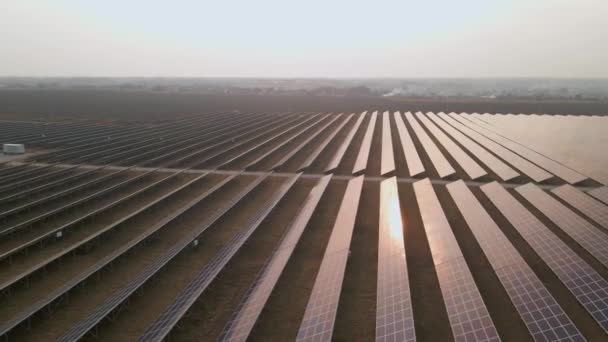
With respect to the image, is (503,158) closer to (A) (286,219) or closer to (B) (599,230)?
(B) (599,230)

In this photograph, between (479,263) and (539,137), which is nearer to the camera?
(479,263)

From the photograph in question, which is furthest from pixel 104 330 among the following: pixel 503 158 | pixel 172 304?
pixel 503 158

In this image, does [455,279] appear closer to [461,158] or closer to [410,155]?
[410,155]

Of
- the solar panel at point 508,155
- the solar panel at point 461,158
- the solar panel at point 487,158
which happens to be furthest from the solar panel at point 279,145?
the solar panel at point 508,155

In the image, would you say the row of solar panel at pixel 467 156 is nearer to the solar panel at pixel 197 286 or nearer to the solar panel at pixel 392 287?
the solar panel at pixel 392 287

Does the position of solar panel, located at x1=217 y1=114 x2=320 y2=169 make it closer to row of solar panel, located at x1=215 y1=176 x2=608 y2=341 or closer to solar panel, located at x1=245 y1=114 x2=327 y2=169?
solar panel, located at x1=245 y1=114 x2=327 y2=169

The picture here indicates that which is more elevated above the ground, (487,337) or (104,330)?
(487,337)

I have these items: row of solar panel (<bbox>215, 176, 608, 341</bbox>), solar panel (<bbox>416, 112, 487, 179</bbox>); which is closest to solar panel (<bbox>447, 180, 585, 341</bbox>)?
row of solar panel (<bbox>215, 176, 608, 341</bbox>)
